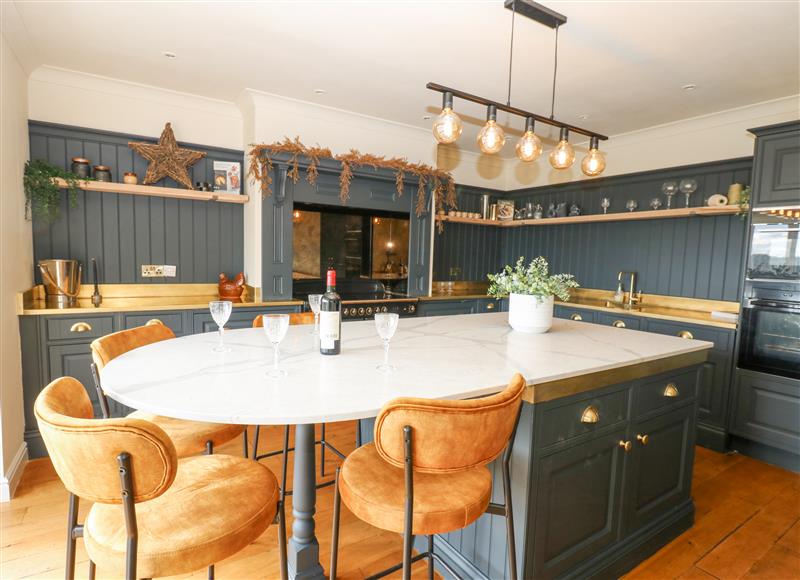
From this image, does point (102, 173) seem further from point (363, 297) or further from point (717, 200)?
point (717, 200)

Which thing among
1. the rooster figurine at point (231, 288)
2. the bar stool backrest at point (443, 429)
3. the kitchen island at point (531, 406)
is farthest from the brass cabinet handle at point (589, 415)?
the rooster figurine at point (231, 288)

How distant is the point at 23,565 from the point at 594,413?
2420 millimetres

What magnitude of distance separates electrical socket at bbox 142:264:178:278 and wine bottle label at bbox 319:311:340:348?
2.67 metres

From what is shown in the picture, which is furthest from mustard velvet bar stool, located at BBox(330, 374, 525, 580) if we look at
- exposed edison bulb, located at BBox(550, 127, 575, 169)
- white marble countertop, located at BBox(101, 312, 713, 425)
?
exposed edison bulb, located at BBox(550, 127, 575, 169)

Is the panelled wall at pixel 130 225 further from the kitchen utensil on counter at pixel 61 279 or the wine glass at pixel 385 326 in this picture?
the wine glass at pixel 385 326

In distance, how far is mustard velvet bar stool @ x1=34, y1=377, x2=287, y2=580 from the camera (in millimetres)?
864

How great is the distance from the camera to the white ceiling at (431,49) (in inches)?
88.9

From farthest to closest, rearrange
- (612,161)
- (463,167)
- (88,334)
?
(463,167), (612,161), (88,334)

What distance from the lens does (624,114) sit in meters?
3.73

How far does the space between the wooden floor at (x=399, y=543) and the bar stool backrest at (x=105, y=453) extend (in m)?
1.14

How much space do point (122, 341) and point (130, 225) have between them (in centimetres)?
224

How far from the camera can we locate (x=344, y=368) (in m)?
1.46

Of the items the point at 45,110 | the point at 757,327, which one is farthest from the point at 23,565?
the point at 757,327

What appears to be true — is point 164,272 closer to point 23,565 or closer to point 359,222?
point 359,222
